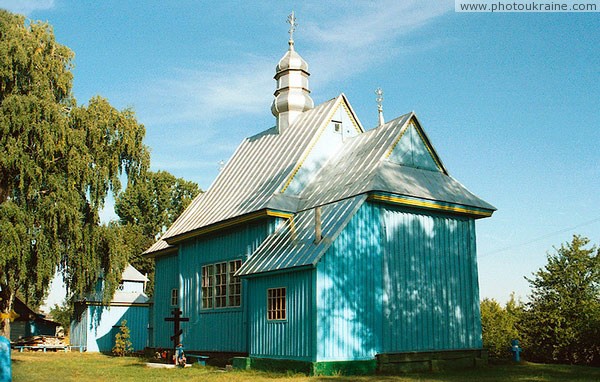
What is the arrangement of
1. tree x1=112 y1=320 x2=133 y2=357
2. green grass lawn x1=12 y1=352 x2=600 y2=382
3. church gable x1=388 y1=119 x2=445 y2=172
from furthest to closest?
tree x1=112 y1=320 x2=133 y2=357 < church gable x1=388 y1=119 x2=445 y2=172 < green grass lawn x1=12 y1=352 x2=600 y2=382

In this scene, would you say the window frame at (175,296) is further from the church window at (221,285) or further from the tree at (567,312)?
the tree at (567,312)

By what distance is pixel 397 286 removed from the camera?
17.2 m

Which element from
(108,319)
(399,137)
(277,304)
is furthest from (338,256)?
(108,319)

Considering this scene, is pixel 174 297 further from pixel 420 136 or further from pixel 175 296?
pixel 420 136

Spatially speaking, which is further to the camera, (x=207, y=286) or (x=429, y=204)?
(x=207, y=286)

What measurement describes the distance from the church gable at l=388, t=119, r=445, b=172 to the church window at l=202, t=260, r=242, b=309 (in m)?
5.88

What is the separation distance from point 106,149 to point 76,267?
185 inches

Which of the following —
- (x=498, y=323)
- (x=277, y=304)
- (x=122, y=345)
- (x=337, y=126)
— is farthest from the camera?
(x=498, y=323)

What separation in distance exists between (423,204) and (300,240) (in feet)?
11.7

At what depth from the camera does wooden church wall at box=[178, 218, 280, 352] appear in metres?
19.8

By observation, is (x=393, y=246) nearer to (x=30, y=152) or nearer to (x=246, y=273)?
(x=246, y=273)

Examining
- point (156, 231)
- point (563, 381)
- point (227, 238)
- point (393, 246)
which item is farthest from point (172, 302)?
point (156, 231)

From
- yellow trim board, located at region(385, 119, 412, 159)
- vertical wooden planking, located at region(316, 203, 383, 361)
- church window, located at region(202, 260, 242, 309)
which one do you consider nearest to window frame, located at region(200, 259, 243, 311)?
church window, located at region(202, 260, 242, 309)

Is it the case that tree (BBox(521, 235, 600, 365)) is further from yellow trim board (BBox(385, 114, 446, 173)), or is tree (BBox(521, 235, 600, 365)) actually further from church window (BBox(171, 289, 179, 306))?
church window (BBox(171, 289, 179, 306))
